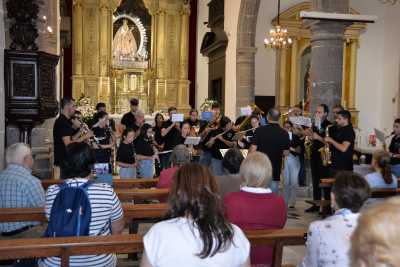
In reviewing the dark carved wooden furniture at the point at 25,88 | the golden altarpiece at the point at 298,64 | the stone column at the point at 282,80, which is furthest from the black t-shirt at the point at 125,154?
the stone column at the point at 282,80

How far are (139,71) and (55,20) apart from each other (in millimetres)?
8892

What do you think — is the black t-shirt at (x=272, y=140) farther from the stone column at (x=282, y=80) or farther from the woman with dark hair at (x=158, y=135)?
the stone column at (x=282, y=80)

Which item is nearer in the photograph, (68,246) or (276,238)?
(68,246)

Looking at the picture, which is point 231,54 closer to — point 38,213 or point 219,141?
point 219,141

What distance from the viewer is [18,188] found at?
377 centimetres

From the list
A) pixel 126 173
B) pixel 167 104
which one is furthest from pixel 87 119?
pixel 167 104

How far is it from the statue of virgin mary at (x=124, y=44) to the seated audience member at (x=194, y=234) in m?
15.2

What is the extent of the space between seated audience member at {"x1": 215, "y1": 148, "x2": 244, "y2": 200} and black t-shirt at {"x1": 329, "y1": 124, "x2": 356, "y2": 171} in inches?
87.3

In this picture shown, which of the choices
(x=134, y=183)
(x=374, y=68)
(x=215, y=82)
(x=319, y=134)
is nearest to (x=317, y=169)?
(x=319, y=134)

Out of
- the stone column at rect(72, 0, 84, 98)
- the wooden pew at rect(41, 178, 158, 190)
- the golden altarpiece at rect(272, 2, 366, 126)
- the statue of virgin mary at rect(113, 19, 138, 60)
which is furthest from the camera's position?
the statue of virgin mary at rect(113, 19, 138, 60)

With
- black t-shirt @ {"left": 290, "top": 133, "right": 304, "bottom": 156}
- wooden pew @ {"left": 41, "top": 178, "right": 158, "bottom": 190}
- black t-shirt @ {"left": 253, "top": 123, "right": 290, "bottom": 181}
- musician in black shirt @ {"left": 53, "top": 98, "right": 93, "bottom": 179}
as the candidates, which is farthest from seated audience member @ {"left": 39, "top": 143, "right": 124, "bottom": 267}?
black t-shirt @ {"left": 290, "top": 133, "right": 304, "bottom": 156}

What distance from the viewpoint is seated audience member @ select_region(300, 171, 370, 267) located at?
2.44 meters

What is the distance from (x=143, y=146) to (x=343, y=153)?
286 cm

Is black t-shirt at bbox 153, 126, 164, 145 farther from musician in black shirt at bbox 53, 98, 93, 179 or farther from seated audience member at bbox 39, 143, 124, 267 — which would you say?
seated audience member at bbox 39, 143, 124, 267
